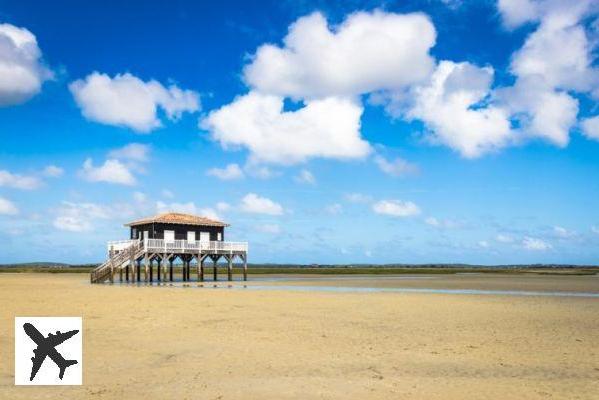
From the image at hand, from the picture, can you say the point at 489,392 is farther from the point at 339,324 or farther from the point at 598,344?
the point at 339,324

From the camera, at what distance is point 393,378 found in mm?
10242

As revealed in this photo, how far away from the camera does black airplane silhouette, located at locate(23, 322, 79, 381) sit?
375 inches

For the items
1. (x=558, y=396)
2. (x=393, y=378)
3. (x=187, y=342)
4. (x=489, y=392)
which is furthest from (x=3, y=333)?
(x=558, y=396)

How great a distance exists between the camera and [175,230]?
46.1m

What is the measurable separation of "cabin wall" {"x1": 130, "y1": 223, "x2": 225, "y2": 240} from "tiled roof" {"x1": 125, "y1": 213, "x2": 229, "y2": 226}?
44cm

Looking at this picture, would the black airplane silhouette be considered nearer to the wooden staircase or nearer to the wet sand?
the wet sand

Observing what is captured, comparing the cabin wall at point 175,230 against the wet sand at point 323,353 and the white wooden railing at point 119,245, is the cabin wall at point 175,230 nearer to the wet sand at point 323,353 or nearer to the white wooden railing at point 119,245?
the white wooden railing at point 119,245

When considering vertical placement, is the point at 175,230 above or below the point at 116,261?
above

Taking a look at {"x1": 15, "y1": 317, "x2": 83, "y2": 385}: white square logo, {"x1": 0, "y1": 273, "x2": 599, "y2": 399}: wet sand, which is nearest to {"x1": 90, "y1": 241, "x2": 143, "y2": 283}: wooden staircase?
{"x1": 0, "y1": 273, "x2": 599, "y2": 399}: wet sand

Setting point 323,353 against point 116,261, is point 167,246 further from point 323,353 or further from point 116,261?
point 323,353

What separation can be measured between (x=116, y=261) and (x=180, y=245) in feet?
17.5

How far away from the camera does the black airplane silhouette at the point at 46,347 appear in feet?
31.2

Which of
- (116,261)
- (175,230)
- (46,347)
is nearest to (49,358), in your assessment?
(46,347)

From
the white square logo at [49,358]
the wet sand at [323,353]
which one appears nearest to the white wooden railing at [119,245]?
the wet sand at [323,353]
